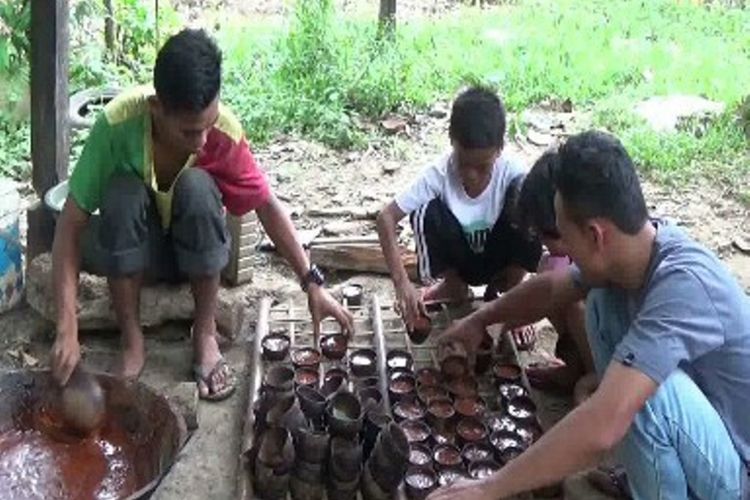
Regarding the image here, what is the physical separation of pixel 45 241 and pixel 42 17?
84cm

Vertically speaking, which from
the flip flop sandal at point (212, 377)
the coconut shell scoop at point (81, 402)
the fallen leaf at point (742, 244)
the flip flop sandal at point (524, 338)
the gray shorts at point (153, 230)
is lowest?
the flip flop sandal at point (212, 377)

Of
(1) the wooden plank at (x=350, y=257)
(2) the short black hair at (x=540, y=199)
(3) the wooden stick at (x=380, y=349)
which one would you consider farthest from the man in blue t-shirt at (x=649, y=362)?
(1) the wooden plank at (x=350, y=257)

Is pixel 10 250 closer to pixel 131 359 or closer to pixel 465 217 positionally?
pixel 131 359

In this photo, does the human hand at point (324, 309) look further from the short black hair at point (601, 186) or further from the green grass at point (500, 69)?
the green grass at point (500, 69)

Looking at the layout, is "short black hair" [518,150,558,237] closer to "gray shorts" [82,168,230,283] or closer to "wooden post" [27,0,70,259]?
"gray shorts" [82,168,230,283]

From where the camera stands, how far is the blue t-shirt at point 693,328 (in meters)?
2.53

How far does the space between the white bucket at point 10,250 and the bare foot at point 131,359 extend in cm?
61

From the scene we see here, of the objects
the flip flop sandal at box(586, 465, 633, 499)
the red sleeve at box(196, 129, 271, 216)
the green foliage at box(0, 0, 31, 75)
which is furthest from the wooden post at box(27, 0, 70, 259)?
the flip flop sandal at box(586, 465, 633, 499)

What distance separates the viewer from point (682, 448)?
2668 millimetres

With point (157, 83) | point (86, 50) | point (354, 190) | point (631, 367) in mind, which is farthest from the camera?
point (86, 50)

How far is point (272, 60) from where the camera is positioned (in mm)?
6598

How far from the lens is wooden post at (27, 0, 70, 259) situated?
4.06 m

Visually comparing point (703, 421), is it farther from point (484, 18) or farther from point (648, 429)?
point (484, 18)

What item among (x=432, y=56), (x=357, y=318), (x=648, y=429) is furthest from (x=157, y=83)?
(x=432, y=56)
